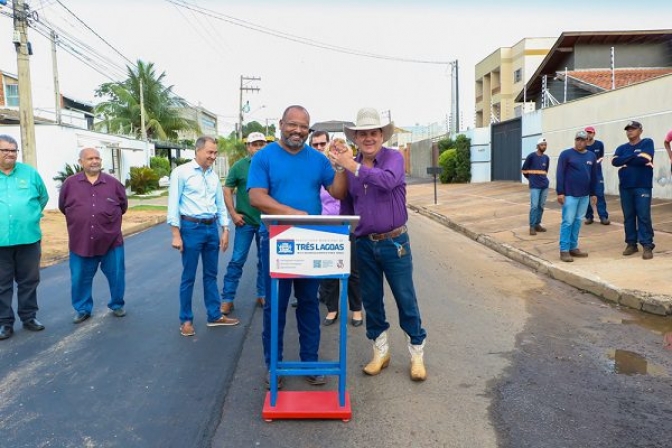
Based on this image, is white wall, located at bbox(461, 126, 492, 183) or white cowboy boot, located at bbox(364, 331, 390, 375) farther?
white wall, located at bbox(461, 126, 492, 183)

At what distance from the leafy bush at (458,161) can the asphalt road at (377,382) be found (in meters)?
20.9

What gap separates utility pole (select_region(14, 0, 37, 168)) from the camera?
13.6 metres

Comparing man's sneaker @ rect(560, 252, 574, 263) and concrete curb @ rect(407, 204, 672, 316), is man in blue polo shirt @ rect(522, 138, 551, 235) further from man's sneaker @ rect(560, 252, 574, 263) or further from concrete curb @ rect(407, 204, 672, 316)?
man's sneaker @ rect(560, 252, 574, 263)

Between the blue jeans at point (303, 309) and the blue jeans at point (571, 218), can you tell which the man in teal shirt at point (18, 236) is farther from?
the blue jeans at point (571, 218)

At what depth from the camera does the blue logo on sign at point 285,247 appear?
3.43 m

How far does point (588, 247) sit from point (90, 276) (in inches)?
285

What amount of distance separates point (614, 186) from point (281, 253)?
45.6ft

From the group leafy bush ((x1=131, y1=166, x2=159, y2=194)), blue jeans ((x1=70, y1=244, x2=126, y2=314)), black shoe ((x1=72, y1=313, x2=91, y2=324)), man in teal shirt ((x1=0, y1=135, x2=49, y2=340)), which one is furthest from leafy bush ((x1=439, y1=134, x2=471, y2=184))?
man in teal shirt ((x1=0, y1=135, x2=49, y2=340))

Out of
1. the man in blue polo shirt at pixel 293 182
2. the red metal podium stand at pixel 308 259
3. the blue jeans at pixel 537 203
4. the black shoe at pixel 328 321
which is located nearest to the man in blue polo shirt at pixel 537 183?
the blue jeans at pixel 537 203

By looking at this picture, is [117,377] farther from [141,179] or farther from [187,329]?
[141,179]

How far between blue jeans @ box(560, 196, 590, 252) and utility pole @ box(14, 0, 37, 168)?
42.9 ft

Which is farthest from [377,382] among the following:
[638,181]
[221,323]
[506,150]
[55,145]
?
[506,150]

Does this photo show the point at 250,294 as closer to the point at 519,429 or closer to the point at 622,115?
the point at 519,429

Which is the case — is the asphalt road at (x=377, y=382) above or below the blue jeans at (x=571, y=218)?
below
